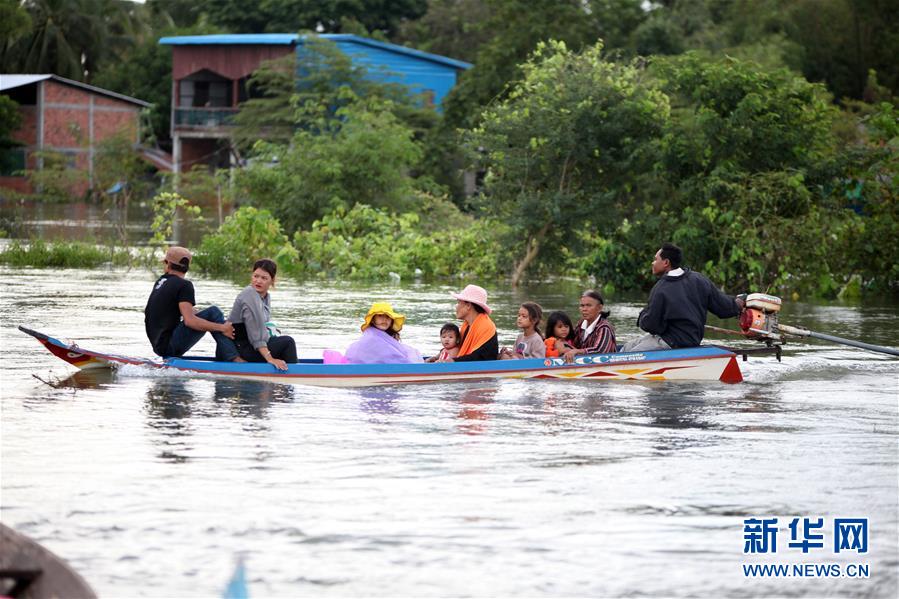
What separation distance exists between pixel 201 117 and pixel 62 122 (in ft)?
22.5

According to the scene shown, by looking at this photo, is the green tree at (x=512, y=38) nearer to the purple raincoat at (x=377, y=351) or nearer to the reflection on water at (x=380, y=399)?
the purple raincoat at (x=377, y=351)

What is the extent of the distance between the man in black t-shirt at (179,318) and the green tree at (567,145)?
1327 centimetres

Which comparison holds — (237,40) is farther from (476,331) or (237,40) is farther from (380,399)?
(380,399)

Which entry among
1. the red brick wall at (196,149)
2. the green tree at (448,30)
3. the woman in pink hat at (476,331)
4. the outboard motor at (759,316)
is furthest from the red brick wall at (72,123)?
the outboard motor at (759,316)

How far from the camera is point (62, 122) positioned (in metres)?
58.6

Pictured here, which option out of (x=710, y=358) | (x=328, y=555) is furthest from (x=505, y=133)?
(x=328, y=555)

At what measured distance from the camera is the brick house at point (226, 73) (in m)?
52.2

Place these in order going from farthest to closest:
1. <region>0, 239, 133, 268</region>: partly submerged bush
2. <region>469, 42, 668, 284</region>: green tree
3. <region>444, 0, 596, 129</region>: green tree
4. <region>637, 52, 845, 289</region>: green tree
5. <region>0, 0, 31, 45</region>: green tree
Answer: <region>0, 0, 31, 45</region>: green tree, <region>444, 0, 596, 129</region>: green tree, <region>0, 239, 133, 268</region>: partly submerged bush, <region>469, 42, 668, 284</region>: green tree, <region>637, 52, 845, 289</region>: green tree

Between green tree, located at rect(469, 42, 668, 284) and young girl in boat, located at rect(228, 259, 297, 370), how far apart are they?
1306 centimetres

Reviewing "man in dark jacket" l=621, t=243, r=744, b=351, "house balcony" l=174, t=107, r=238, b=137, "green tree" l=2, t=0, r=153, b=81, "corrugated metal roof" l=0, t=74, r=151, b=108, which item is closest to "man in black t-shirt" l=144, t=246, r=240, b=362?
"man in dark jacket" l=621, t=243, r=744, b=351

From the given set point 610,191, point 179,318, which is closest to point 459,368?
point 179,318

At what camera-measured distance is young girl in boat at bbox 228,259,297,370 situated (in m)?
13.2

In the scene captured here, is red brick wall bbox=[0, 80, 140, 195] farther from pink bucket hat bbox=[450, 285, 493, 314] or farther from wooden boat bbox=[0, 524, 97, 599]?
wooden boat bbox=[0, 524, 97, 599]

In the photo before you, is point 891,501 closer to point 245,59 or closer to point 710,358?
point 710,358
